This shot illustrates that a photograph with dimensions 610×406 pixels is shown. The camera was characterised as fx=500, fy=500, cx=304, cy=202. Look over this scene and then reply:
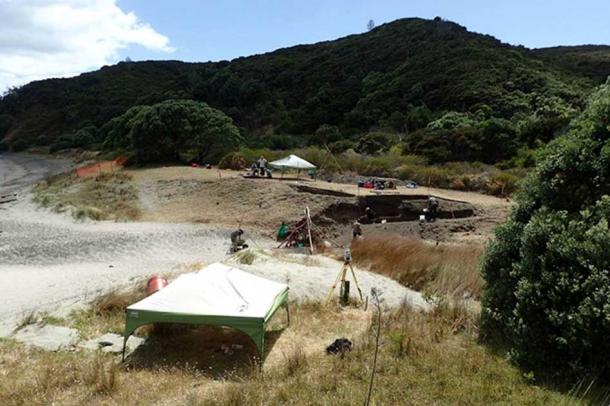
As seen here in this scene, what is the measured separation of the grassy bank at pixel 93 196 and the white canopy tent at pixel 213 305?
18.7 metres

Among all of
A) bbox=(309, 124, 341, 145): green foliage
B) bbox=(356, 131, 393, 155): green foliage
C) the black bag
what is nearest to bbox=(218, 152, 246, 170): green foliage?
bbox=(356, 131, 393, 155): green foliage

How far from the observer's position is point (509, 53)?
66.1m

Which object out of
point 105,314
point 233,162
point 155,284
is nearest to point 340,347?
point 155,284

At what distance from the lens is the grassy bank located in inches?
1048

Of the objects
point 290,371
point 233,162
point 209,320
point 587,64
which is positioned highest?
point 587,64

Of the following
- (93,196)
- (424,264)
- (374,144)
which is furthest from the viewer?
(374,144)

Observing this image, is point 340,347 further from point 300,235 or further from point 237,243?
point 300,235

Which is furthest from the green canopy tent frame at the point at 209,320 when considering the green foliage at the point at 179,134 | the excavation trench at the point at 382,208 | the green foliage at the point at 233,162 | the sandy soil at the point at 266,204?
the green foliage at the point at 179,134

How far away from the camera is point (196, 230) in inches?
911

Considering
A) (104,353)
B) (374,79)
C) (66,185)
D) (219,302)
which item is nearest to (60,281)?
(104,353)

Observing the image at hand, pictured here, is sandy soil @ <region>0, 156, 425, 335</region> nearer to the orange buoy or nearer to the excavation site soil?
the excavation site soil

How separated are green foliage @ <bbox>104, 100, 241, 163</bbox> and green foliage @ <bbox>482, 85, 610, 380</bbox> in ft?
109

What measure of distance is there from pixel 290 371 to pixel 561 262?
4.02m

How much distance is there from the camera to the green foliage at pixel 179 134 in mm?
38875
